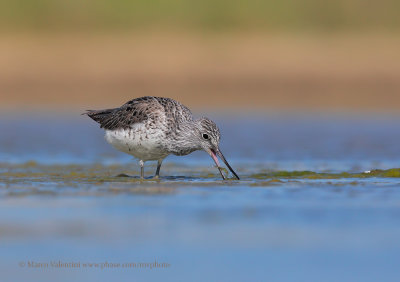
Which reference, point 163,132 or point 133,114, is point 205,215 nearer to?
point 163,132

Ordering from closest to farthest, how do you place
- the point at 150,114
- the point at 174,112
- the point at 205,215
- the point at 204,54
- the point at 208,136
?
the point at 205,215 → the point at 208,136 → the point at 150,114 → the point at 174,112 → the point at 204,54

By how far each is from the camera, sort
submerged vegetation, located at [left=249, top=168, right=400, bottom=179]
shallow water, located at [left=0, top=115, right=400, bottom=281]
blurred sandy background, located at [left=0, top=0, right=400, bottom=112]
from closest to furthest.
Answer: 1. shallow water, located at [left=0, top=115, right=400, bottom=281]
2. submerged vegetation, located at [left=249, top=168, right=400, bottom=179]
3. blurred sandy background, located at [left=0, top=0, right=400, bottom=112]

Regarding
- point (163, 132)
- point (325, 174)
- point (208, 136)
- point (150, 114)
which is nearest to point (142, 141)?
point (163, 132)

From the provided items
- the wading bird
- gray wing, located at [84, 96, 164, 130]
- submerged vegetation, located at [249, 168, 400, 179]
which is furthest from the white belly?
submerged vegetation, located at [249, 168, 400, 179]

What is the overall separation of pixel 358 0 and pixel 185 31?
8825mm

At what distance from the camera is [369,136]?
19656mm

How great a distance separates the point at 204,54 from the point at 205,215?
22933 mm

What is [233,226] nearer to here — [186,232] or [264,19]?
[186,232]

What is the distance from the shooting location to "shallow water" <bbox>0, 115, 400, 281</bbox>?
7422 millimetres

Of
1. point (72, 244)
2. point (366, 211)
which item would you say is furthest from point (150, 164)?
point (72, 244)

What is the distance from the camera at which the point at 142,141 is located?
43.1 ft

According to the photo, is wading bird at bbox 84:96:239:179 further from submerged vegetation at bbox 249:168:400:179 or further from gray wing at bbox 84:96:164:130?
submerged vegetation at bbox 249:168:400:179

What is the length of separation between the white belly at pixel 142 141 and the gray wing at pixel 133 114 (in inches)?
4.7

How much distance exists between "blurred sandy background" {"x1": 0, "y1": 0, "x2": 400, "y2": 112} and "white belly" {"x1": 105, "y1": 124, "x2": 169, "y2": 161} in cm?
1163
